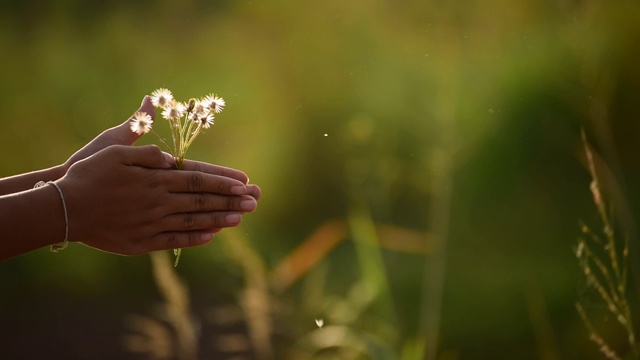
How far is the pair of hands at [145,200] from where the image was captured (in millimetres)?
1389

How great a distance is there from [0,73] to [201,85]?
2.61ft

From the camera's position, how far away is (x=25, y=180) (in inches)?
63.2

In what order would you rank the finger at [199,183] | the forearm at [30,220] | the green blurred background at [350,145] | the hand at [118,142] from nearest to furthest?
the forearm at [30,220] → the finger at [199,183] → the hand at [118,142] → the green blurred background at [350,145]

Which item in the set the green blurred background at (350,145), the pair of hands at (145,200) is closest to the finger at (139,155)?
the pair of hands at (145,200)

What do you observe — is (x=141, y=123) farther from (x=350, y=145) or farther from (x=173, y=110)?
(x=350, y=145)

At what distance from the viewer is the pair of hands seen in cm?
139

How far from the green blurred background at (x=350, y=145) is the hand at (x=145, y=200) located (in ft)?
2.68

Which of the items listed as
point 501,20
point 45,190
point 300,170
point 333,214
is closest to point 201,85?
point 300,170

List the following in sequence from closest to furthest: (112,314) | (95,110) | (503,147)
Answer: (503,147), (112,314), (95,110)

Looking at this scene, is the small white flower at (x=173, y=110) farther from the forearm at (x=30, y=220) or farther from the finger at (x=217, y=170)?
the forearm at (x=30, y=220)

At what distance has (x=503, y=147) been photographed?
285 centimetres

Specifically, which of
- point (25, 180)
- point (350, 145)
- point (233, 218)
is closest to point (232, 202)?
point (233, 218)

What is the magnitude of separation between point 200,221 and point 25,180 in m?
0.33

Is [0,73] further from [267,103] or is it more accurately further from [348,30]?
[348,30]
